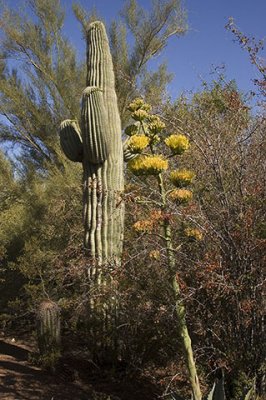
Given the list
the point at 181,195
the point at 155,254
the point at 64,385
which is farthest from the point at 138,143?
the point at 64,385

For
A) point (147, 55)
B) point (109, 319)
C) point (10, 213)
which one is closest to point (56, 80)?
point (147, 55)

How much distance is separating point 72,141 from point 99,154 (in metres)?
Result: 0.51

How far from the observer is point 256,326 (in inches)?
161

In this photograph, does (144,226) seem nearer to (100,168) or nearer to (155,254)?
Answer: (155,254)

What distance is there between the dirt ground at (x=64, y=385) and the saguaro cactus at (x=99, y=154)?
3.29ft

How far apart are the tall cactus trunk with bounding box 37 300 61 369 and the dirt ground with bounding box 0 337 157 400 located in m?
0.19

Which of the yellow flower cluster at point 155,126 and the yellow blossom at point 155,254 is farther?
the yellow blossom at point 155,254

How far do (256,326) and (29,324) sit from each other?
4628mm

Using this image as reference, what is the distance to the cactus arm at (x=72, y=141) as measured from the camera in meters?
6.04

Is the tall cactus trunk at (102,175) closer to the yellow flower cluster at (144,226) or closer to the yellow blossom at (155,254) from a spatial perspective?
the yellow blossom at (155,254)

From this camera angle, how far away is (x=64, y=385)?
474 centimetres

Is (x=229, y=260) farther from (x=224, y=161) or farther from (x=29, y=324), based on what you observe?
(x=29, y=324)

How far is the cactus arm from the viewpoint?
6.04 metres

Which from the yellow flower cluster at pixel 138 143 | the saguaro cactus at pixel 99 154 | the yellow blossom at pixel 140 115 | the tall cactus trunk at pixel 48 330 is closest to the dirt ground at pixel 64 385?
the tall cactus trunk at pixel 48 330
